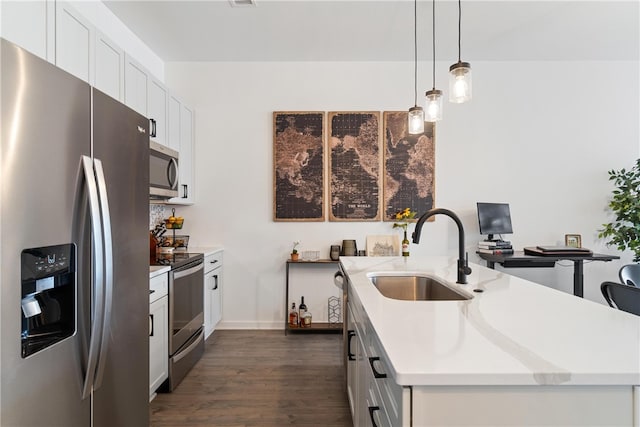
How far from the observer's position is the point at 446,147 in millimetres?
3639

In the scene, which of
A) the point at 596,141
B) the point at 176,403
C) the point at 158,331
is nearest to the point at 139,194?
the point at 158,331

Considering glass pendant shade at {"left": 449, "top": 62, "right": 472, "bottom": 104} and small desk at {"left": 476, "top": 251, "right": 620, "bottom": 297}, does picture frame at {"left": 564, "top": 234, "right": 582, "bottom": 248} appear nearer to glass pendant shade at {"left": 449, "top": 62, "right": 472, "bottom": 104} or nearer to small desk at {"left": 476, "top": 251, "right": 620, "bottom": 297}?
small desk at {"left": 476, "top": 251, "right": 620, "bottom": 297}

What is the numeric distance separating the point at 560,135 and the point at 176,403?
172 inches

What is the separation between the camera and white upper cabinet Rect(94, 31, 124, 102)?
2054 millimetres

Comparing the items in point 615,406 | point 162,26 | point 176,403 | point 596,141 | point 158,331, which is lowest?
point 176,403

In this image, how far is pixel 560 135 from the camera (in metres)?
3.63

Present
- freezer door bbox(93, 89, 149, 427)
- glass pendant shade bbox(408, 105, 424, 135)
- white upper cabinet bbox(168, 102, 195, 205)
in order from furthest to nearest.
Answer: white upper cabinet bbox(168, 102, 195, 205) → glass pendant shade bbox(408, 105, 424, 135) → freezer door bbox(93, 89, 149, 427)

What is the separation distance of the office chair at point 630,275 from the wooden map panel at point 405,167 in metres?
1.66

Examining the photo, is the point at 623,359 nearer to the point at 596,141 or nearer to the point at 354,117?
the point at 354,117

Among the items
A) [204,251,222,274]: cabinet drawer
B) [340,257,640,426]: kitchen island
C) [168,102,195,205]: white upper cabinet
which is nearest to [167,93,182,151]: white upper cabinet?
[168,102,195,205]: white upper cabinet

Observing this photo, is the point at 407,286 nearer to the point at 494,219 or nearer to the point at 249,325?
the point at 494,219

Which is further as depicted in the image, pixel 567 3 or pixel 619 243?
pixel 619 243

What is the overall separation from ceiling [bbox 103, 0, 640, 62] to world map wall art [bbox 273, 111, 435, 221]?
672mm

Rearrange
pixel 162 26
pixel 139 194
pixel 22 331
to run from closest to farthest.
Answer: pixel 22 331 → pixel 139 194 → pixel 162 26
